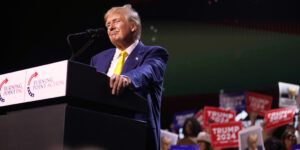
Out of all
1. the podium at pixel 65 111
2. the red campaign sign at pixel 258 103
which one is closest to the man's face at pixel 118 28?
the podium at pixel 65 111

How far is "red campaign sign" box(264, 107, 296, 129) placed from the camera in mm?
4781

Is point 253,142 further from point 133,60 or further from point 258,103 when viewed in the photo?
point 133,60

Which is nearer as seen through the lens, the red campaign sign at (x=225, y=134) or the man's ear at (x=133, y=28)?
the man's ear at (x=133, y=28)

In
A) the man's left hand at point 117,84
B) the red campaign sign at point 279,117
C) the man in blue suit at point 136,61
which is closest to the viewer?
the man's left hand at point 117,84

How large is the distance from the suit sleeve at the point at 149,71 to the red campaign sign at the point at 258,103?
154 inches

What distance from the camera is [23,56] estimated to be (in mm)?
4586

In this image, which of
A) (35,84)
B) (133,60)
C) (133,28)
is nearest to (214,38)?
(133,28)

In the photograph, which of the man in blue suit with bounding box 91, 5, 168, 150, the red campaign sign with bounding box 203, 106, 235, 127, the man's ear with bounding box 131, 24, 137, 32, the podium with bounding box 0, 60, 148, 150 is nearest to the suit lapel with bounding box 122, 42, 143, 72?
the man in blue suit with bounding box 91, 5, 168, 150

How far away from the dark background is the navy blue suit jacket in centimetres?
260

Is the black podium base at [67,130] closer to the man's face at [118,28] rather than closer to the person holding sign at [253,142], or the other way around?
the man's face at [118,28]

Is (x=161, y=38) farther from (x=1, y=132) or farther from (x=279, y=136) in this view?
(x=1, y=132)

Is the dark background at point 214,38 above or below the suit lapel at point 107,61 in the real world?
above

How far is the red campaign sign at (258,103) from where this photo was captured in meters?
5.73

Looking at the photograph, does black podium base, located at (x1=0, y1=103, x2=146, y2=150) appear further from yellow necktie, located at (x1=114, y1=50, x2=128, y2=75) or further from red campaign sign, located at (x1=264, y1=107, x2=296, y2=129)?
red campaign sign, located at (x1=264, y1=107, x2=296, y2=129)
